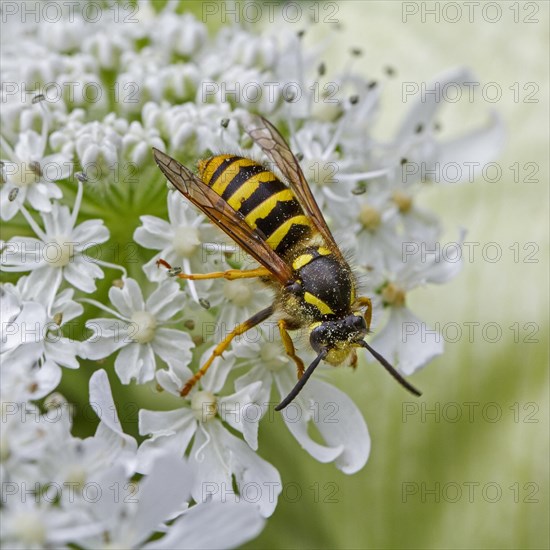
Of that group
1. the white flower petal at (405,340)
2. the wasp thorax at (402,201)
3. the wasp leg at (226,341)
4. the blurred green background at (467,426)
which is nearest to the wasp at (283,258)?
the wasp leg at (226,341)

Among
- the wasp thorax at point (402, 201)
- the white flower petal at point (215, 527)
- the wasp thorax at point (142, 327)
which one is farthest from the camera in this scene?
the wasp thorax at point (402, 201)

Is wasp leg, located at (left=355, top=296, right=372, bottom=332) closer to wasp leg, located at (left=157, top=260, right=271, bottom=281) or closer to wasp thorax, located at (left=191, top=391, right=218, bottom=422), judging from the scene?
wasp leg, located at (left=157, top=260, right=271, bottom=281)

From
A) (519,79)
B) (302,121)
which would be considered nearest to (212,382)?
(302,121)

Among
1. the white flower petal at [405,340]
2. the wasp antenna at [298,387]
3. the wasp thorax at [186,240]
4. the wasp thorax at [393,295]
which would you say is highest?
the wasp thorax at [186,240]

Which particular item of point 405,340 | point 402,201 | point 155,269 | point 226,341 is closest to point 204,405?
point 226,341

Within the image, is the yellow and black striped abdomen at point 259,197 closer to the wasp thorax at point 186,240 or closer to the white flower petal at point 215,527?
the wasp thorax at point 186,240

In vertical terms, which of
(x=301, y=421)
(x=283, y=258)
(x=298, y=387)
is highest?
(x=283, y=258)

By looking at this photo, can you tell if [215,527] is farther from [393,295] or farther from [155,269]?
[393,295]
